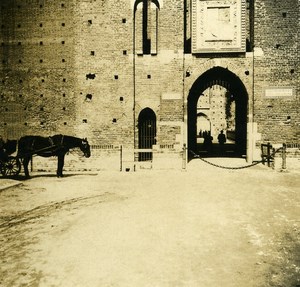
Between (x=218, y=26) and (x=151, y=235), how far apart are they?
11.6 metres

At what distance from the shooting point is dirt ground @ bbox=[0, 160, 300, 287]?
4016mm

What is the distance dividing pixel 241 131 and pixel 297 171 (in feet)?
19.0

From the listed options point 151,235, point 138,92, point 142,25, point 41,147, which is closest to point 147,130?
point 138,92

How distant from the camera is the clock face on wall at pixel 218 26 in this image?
1414 centimetres

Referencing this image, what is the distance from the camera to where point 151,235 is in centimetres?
542

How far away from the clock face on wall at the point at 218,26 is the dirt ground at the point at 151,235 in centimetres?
726

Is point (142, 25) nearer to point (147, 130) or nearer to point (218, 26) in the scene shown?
point (218, 26)

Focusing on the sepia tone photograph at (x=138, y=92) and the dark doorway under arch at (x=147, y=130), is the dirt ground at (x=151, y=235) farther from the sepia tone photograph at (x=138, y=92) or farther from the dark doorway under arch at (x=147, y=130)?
the dark doorway under arch at (x=147, y=130)

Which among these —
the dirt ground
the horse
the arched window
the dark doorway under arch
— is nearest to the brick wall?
the arched window

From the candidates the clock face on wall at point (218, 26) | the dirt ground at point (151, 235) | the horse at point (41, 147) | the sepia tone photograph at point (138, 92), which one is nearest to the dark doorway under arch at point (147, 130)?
the sepia tone photograph at point (138, 92)

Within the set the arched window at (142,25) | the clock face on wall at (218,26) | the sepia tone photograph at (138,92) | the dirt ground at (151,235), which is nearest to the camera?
the dirt ground at (151,235)

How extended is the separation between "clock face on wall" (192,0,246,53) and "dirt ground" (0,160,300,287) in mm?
7256

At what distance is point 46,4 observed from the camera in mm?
15461

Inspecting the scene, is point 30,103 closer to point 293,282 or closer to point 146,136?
point 146,136
